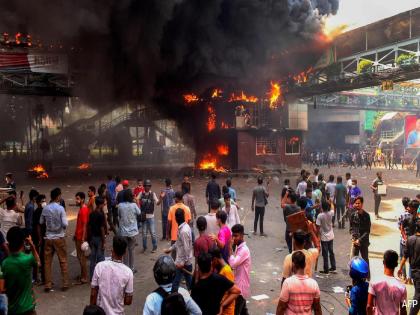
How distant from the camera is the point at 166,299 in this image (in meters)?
2.71

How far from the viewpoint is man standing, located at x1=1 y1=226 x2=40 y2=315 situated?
3.88m

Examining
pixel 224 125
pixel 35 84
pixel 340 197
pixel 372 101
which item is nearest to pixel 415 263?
pixel 340 197

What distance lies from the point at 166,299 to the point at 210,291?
79 cm

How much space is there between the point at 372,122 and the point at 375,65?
26.7m

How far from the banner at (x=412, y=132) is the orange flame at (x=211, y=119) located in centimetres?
2145

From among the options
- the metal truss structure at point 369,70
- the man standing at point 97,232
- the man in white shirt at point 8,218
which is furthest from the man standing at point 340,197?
the metal truss structure at point 369,70

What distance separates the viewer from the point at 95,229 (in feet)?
20.7

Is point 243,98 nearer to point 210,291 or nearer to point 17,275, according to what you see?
point 17,275

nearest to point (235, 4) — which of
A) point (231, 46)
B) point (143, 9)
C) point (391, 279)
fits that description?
point (231, 46)

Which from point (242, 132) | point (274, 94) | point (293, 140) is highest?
point (274, 94)

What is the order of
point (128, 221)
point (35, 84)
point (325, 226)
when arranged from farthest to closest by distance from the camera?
point (35, 84) < point (325, 226) < point (128, 221)

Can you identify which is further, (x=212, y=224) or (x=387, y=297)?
(x=212, y=224)

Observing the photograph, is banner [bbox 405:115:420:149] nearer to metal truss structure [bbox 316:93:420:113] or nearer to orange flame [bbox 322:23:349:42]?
metal truss structure [bbox 316:93:420:113]

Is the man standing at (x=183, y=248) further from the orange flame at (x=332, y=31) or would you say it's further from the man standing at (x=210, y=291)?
the orange flame at (x=332, y=31)
